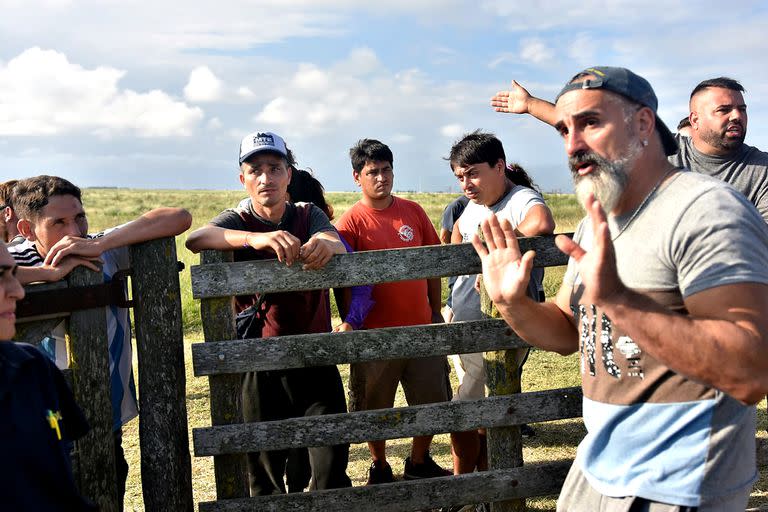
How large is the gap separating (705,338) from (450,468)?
164 inches

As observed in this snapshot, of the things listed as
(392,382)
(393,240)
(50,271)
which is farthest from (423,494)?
(393,240)

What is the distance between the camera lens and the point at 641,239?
275 centimetres

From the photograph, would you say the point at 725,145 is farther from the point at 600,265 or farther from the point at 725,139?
the point at 600,265

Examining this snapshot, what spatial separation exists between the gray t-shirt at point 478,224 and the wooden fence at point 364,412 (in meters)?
1.06

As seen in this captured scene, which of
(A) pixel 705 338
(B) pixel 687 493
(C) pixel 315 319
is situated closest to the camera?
(A) pixel 705 338

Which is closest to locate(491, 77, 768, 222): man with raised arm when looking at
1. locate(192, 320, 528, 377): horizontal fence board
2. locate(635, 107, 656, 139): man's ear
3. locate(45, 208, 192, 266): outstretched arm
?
locate(192, 320, 528, 377): horizontal fence board

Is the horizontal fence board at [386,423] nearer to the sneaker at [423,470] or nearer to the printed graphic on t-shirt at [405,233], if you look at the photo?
the sneaker at [423,470]

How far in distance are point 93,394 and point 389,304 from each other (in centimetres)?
240

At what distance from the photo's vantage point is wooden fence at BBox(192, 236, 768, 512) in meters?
3.87

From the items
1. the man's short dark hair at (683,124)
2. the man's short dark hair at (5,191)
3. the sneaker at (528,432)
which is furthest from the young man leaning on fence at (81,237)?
the man's short dark hair at (683,124)

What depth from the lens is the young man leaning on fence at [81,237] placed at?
389 cm

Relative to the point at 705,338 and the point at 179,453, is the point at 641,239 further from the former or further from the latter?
the point at 179,453

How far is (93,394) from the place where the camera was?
380cm

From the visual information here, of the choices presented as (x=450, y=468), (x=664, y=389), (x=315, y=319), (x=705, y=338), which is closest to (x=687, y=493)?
(x=664, y=389)
